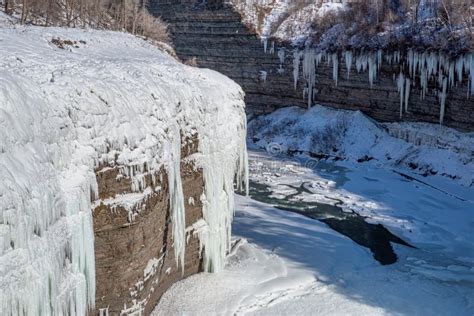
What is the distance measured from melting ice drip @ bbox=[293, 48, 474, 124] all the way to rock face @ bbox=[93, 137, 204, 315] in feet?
60.8

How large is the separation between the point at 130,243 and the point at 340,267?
5884 mm

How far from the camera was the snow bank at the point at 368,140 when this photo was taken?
23.3 m

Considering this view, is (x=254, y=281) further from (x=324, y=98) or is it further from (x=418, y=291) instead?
(x=324, y=98)

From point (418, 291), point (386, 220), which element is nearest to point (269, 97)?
point (386, 220)

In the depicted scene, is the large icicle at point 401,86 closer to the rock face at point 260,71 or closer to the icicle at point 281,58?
the rock face at point 260,71

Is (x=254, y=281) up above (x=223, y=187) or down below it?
below

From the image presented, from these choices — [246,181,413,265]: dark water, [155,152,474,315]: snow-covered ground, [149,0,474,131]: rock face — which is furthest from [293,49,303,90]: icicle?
[155,152,474,315]: snow-covered ground

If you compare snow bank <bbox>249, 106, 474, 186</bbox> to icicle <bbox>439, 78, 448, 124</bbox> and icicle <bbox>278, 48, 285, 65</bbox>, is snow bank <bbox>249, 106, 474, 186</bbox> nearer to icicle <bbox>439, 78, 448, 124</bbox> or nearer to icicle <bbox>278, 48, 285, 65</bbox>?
icicle <bbox>439, 78, 448, 124</bbox>

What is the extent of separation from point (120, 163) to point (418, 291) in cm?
695

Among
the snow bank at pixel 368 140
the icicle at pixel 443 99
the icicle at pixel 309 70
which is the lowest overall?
the snow bank at pixel 368 140

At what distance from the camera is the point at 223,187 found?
12.5m

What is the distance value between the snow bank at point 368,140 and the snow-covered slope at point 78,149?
13.3 metres

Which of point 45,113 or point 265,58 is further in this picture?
point 265,58

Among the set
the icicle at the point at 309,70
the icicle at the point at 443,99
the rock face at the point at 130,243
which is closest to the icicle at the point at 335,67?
the icicle at the point at 309,70
